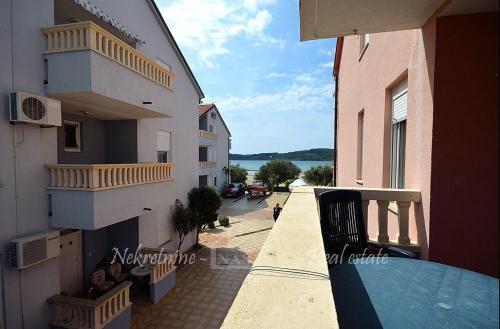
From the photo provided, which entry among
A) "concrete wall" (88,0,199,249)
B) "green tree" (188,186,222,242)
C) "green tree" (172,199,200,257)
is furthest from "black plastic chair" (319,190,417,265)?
"green tree" (188,186,222,242)

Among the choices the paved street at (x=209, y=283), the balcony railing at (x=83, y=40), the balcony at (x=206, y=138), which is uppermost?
the balcony railing at (x=83, y=40)

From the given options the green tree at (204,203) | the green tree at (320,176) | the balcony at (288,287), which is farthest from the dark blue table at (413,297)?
the green tree at (320,176)

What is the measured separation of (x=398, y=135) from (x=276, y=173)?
36.4m

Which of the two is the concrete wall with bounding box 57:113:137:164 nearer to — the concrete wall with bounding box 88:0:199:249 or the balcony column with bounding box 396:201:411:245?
the concrete wall with bounding box 88:0:199:249

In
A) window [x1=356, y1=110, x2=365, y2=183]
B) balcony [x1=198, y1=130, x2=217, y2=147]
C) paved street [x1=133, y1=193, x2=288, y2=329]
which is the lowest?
Result: paved street [x1=133, y1=193, x2=288, y2=329]

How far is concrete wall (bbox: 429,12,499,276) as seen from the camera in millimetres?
2672

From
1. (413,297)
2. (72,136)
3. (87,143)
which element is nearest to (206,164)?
(87,143)

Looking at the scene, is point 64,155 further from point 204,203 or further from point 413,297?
point 413,297

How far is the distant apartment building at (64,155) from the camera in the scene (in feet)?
17.8

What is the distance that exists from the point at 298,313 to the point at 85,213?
259 inches

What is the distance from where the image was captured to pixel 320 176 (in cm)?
3356

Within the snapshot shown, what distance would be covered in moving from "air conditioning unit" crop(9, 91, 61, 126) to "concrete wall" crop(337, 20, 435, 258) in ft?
23.2

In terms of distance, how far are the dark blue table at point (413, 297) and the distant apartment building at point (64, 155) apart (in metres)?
6.24

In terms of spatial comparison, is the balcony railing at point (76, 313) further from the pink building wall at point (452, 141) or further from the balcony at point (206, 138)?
the balcony at point (206, 138)
